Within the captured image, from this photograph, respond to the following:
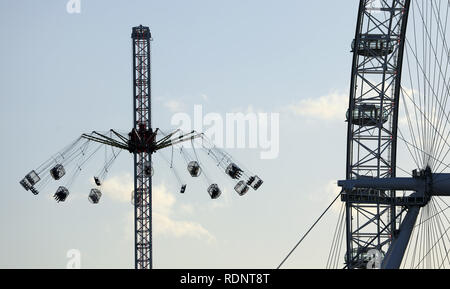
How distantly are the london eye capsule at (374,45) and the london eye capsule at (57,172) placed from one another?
24377 millimetres

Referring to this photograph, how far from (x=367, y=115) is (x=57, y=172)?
24126 mm

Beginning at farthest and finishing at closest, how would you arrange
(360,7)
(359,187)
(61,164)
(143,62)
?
1. (143,62)
2. (61,164)
3. (360,7)
4. (359,187)

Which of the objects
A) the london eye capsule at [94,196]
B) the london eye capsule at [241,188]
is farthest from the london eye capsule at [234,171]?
the london eye capsule at [94,196]

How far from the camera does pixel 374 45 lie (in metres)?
65.2

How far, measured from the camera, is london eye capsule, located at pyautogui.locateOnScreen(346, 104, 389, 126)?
65.9 m

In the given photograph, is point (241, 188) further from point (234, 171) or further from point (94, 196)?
point (94, 196)

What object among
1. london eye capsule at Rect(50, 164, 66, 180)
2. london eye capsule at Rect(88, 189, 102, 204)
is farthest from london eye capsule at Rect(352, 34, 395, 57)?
london eye capsule at Rect(88, 189, 102, 204)

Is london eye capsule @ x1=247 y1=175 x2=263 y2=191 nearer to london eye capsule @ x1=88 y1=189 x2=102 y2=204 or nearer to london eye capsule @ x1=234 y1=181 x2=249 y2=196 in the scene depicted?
london eye capsule @ x1=234 y1=181 x2=249 y2=196

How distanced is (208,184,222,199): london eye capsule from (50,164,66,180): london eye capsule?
10652 mm

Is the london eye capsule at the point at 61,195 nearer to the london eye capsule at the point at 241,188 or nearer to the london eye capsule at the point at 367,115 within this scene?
the london eye capsule at the point at 241,188

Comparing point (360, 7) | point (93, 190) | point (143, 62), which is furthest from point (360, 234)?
point (143, 62)
